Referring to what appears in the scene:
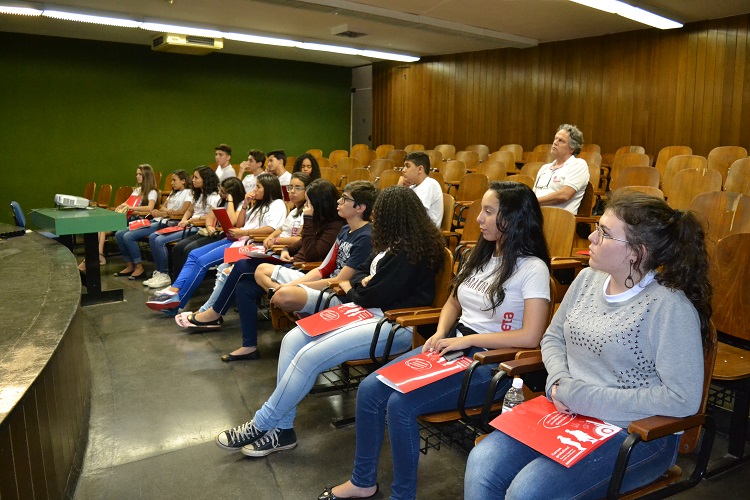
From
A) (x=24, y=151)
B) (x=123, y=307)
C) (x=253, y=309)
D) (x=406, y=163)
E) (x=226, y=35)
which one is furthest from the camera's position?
(x=24, y=151)

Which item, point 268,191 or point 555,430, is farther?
point 268,191

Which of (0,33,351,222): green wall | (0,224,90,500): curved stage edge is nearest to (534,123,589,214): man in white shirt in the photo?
(0,224,90,500): curved stage edge

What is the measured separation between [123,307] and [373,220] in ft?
9.77

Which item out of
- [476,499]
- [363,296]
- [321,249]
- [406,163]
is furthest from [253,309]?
[476,499]

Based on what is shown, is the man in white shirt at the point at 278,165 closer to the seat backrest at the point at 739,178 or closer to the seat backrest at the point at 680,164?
the seat backrest at the point at 680,164

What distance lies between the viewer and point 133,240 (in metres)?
5.90

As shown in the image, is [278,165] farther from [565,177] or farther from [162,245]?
[565,177]

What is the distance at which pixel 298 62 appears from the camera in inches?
443

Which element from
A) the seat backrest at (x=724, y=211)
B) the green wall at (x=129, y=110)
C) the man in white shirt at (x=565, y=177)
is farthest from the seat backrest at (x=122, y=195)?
the seat backrest at (x=724, y=211)

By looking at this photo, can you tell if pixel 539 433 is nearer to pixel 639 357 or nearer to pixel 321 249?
pixel 639 357

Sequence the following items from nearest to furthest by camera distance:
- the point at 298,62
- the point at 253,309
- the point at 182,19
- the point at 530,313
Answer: the point at 530,313, the point at 253,309, the point at 182,19, the point at 298,62

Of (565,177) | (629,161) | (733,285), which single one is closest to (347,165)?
(629,161)

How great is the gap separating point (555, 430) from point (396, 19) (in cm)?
631

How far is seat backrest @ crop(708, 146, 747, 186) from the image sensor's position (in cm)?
533
